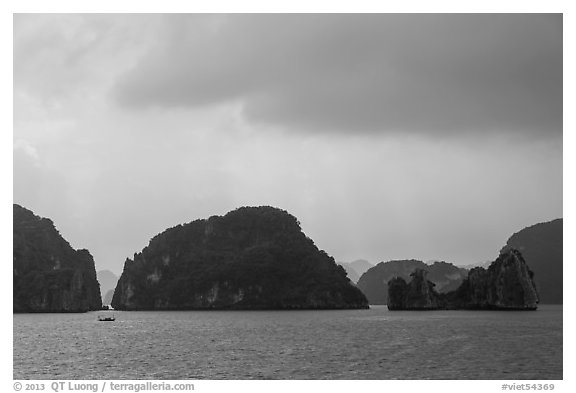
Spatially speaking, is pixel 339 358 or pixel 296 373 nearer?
pixel 296 373

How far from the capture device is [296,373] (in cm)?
5547


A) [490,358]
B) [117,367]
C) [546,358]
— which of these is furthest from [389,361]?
[117,367]

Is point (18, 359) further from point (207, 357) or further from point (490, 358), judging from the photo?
point (490, 358)

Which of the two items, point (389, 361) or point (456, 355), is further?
point (456, 355)
